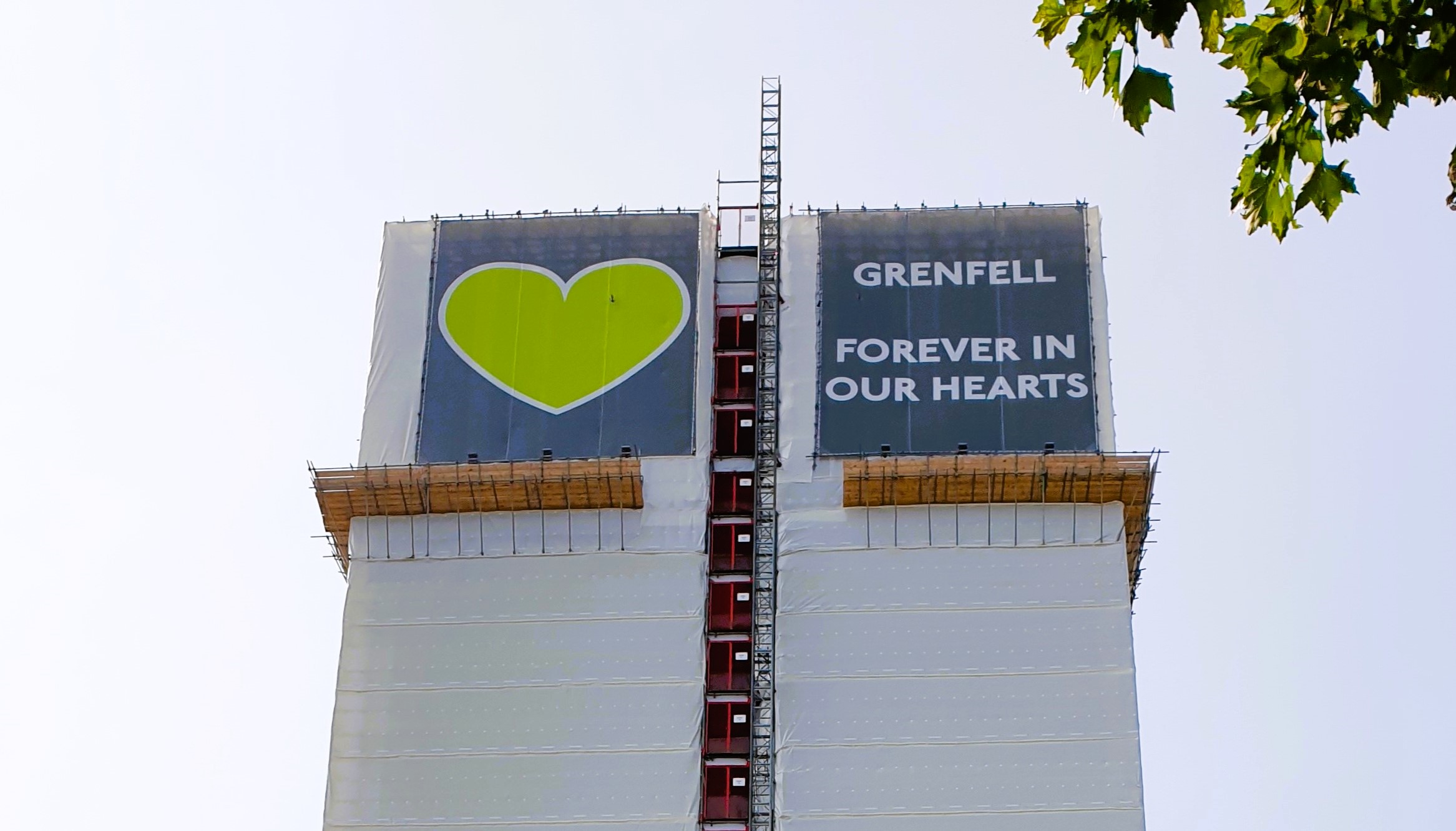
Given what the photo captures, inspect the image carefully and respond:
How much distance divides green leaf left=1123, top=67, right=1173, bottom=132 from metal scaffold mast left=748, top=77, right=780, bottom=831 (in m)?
55.1

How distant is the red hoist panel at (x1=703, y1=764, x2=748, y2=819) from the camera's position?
207 ft

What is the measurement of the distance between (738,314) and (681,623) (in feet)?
40.2

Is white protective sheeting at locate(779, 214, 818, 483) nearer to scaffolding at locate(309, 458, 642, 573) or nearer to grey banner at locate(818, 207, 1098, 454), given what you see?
grey banner at locate(818, 207, 1098, 454)

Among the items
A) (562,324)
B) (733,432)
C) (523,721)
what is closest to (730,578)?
(733,432)

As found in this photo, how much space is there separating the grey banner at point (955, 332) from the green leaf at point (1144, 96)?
58.8 m

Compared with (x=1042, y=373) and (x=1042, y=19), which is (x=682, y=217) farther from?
(x=1042, y=19)

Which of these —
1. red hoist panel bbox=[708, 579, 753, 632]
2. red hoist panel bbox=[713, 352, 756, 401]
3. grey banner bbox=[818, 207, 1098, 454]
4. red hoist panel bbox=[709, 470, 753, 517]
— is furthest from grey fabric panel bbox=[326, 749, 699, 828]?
red hoist panel bbox=[713, 352, 756, 401]

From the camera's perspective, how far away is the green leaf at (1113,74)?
27.3ft

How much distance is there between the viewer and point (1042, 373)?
6794cm

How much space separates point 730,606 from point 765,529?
2564 millimetres

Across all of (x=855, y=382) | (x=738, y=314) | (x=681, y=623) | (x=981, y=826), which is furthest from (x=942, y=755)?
(x=738, y=314)

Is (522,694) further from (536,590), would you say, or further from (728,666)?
(728,666)

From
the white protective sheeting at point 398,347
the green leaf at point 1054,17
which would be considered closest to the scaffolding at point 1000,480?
the white protective sheeting at point 398,347

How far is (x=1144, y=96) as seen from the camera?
8195 mm
